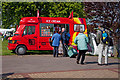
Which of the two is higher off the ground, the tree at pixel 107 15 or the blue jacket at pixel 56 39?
the tree at pixel 107 15

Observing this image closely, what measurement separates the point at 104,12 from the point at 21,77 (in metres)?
12.0

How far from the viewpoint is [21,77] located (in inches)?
265

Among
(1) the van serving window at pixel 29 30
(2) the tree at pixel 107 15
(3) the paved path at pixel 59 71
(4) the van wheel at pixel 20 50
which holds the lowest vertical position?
(3) the paved path at pixel 59 71

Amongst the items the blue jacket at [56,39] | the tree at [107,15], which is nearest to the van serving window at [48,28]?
the blue jacket at [56,39]

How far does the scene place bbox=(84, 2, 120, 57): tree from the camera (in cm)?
1675

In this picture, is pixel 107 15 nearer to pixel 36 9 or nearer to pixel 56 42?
pixel 56 42

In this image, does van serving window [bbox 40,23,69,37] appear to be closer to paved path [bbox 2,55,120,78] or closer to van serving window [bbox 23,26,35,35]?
van serving window [bbox 23,26,35,35]

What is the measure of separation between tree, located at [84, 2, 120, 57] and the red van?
2569mm

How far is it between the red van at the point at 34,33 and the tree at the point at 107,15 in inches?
101

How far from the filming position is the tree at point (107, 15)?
16750mm

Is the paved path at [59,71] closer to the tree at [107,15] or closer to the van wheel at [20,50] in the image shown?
the van wheel at [20,50]

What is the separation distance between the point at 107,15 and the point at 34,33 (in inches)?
250

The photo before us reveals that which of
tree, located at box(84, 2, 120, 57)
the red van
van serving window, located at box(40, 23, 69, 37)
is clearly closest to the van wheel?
the red van

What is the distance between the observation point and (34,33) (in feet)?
49.6
